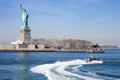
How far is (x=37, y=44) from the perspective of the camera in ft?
497

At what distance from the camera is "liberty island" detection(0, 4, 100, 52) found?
12812 centimetres

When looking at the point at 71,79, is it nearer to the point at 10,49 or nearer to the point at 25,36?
the point at 25,36

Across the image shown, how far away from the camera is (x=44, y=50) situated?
14875cm

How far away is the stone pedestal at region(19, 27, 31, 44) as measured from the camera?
416 ft

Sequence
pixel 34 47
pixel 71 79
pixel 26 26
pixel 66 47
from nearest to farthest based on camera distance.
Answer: pixel 71 79, pixel 26 26, pixel 34 47, pixel 66 47

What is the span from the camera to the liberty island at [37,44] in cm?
12812

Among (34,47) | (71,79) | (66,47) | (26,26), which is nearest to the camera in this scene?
(71,79)

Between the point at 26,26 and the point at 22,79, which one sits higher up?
the point at 26,26

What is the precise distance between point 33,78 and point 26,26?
9359cm

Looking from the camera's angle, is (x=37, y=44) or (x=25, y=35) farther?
(x=37, y=44)

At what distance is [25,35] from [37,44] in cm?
2340

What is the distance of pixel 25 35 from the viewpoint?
12838cm

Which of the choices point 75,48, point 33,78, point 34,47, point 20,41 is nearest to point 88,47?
point 75,48

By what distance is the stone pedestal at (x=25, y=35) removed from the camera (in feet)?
416
